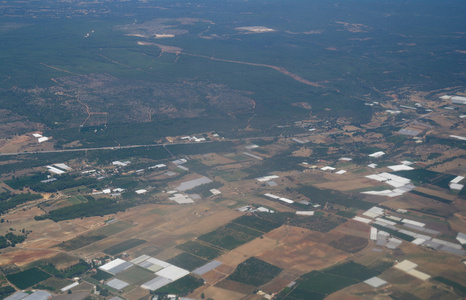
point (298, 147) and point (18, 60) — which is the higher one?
point (18, 60)

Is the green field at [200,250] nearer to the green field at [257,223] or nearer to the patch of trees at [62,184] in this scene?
the green field at [257,223]

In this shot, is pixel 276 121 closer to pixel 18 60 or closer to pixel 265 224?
pixel 265 224

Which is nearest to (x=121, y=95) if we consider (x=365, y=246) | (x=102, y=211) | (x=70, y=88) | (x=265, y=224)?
(x=70, y=88)

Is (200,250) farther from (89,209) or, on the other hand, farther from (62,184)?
(62,184)

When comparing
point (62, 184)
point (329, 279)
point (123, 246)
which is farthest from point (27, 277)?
point (329, 279)

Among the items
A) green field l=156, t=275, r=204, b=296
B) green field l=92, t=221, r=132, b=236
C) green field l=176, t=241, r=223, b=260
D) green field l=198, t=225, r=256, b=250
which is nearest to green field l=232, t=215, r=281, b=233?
green field l=198, t=225, r=256, b=250

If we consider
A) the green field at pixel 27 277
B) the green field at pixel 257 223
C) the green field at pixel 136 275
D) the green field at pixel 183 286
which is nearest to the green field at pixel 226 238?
the green field at pixel 257 223

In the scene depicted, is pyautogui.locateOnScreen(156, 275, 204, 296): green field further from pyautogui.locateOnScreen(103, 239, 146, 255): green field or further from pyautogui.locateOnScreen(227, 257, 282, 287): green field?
pyautogui.locateOnScreen(103, 239, 146, 255): green field
